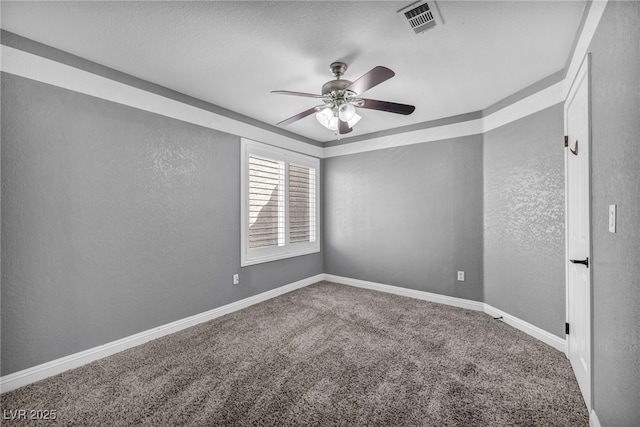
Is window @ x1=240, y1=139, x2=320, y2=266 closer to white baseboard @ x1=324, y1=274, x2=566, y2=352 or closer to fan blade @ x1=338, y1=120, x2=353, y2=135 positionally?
white baseboard @ x1=324, y1=274, x2=566, y2=352

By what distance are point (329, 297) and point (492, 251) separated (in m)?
2.14

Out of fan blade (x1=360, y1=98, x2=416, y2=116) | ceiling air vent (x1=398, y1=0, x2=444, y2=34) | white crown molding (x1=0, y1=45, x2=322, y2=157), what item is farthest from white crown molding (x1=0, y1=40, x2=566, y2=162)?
ceiling air vent (x1=398, y1=0, x2=444, y2=34)

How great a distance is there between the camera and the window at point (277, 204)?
355 centimetres

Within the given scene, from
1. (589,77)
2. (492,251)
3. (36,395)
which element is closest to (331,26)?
(589,77)

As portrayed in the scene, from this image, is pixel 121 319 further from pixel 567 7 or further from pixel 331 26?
pixel 567 7

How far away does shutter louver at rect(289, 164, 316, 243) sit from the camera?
4219 millimetres

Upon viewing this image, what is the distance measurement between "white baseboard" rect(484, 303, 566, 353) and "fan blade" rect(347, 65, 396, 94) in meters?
2.65

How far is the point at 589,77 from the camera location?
160cm

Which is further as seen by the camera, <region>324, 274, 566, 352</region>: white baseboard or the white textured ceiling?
<region>324, 274, 566, 352</region>: white baseboard

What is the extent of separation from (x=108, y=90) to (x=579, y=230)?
12.9 ft

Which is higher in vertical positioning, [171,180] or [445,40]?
[445,40]

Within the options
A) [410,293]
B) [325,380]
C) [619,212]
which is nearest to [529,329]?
[410,293]

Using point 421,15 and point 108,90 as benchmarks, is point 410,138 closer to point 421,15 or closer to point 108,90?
point 421,15

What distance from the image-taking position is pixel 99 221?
228 centimetres
